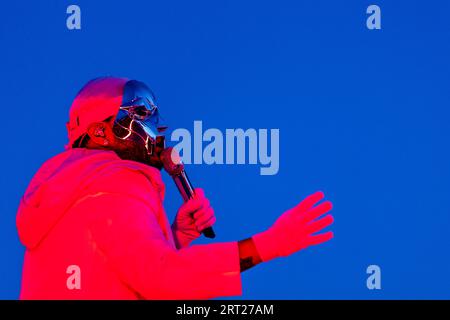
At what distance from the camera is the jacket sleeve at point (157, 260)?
1.86m

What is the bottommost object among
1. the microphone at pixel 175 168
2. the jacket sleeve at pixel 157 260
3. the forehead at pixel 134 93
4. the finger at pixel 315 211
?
the jacket sleeve at pixel 157 260

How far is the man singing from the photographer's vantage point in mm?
1868

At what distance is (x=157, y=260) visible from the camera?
1.86 metres

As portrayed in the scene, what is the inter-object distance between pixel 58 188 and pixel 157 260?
1.17 feet

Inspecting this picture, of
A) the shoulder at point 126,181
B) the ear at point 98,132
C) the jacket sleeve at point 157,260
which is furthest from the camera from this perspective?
the ear at point 98,132

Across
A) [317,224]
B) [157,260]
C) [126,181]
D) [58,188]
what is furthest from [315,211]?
[58,188]

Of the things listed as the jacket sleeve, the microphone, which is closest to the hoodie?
the jacket sleeve

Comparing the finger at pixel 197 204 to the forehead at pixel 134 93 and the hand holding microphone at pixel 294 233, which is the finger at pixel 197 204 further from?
the hand holding microphone at pixel 294 233

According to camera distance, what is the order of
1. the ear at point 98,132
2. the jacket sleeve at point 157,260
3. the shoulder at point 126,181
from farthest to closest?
the ear at point 98,132 < the shoulder at point 126,181 < the jacket sleeve at point 157,260

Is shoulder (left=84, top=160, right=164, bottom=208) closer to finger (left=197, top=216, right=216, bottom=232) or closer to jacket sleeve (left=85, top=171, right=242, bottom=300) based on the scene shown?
jacket sleeve (left=85, top=171, right=242, bottom=300)

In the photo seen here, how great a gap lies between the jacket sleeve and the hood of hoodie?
0.40ft

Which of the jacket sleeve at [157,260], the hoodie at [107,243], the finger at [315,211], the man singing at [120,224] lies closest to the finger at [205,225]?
the man singing at [120,224]

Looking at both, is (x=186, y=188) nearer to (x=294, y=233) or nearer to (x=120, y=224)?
(x=120, y=224)

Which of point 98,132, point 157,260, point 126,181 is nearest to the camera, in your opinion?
point 157,260
